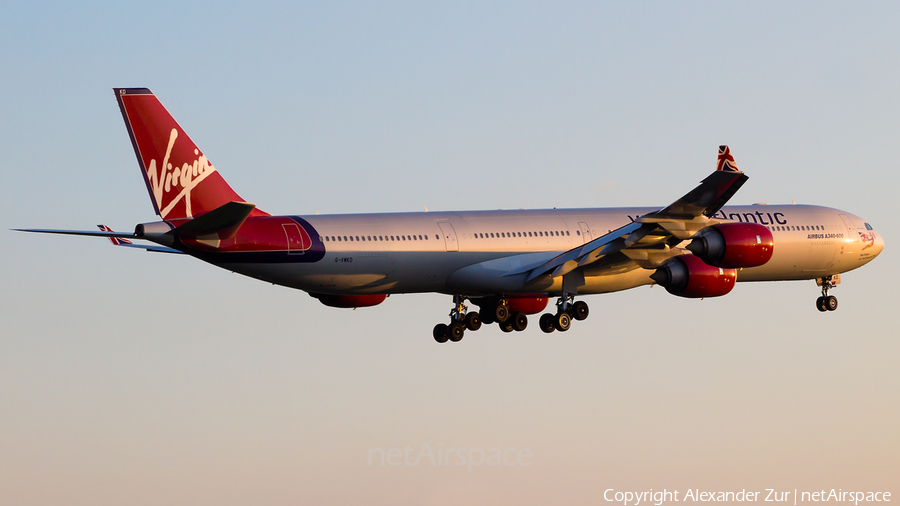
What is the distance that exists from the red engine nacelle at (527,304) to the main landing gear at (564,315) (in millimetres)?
2453

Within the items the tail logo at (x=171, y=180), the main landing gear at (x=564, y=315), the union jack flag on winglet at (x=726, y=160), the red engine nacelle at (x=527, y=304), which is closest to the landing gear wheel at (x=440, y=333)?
the red engine nacelle at (x=527, y=304)

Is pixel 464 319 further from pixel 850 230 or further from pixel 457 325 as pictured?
pixel 850 230

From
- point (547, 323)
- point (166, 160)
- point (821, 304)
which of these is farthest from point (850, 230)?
point (166, 160)

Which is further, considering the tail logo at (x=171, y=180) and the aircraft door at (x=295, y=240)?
the aircraft door at (x=295, y=240)

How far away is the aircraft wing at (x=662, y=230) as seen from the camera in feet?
122

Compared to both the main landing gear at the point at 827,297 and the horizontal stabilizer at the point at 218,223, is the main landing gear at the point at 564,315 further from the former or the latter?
the horizontal stabilizer at the point at 218,223

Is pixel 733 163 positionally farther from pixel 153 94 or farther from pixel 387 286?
pixel 153 94

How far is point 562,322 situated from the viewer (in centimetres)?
4500

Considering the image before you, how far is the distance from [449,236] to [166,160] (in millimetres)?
10356

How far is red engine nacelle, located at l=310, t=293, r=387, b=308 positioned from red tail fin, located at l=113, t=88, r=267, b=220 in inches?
331

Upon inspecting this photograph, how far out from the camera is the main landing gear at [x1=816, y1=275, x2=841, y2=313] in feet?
167

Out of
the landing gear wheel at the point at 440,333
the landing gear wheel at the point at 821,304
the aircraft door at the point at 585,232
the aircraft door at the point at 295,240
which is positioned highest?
the aircraft door at the point at 585,232

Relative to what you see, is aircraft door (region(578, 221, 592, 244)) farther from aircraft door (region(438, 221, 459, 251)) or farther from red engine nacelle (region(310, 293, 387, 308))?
red engine nacelle (region(310, 293, 387, 308))

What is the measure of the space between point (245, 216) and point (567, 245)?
522 inches
